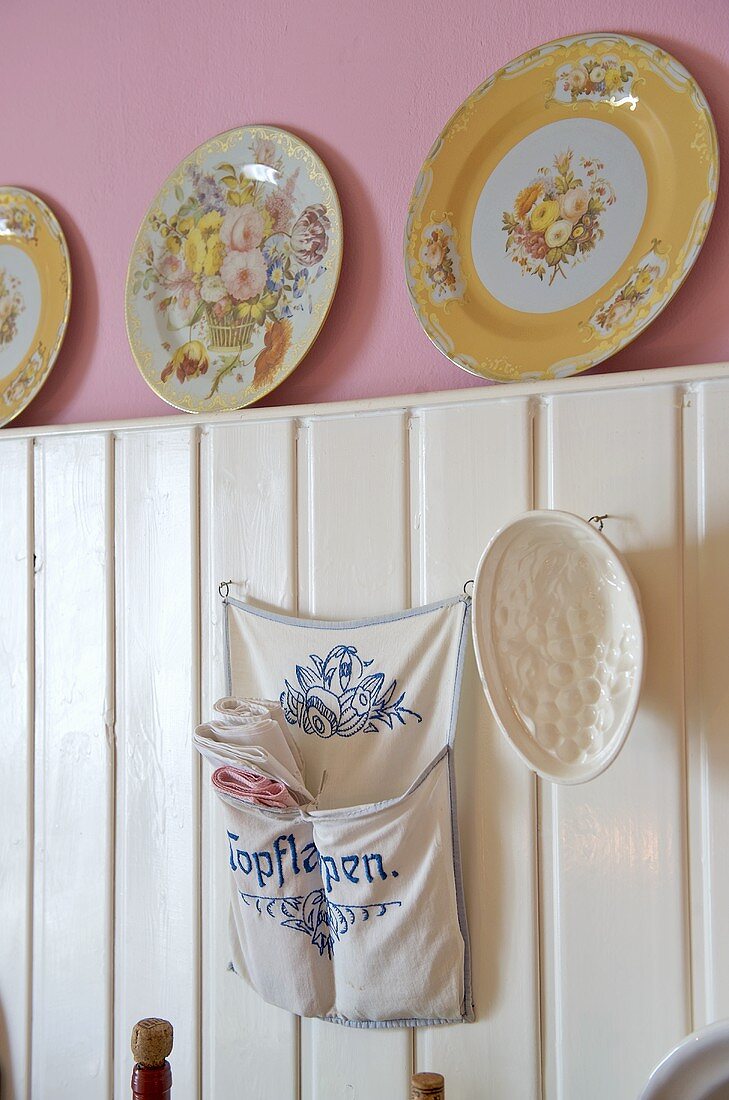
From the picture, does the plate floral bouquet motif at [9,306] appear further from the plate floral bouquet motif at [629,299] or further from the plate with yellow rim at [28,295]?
the plate floral bouquet motif at [629,299]

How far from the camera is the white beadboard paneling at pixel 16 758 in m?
1.49

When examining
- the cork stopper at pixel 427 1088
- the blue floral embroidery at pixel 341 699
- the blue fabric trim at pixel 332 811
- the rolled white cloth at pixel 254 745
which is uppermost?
the blue floral embroidery at pixel 341 699

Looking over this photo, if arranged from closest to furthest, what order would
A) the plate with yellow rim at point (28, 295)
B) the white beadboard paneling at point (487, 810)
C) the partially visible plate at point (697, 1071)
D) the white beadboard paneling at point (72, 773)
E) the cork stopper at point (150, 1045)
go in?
the partially visible plate at point (697, 1071)
the cork stopper at point (150, 1045)
the white beadboard paneling at point (487, 810)
the white beadboard paneling at point (72, 773)
the plate with yellow rim at point (28, 295)

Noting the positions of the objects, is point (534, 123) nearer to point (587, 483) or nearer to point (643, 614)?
point (587, 483)

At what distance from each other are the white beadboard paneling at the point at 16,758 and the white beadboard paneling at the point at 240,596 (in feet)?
1.03

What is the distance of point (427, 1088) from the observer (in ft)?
3.49

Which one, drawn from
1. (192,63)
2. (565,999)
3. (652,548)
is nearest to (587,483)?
(652,548)

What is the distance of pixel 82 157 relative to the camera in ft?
5.16

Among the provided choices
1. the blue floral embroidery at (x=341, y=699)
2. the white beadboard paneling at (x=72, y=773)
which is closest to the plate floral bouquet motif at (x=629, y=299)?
the blue floral embroidery at (x=341, y=699)

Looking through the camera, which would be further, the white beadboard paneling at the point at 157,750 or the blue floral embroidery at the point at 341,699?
the white beadboard paneling at the point at 157,750

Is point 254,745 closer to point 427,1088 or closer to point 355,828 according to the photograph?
point 355,828

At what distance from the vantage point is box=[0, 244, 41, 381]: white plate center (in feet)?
5.24

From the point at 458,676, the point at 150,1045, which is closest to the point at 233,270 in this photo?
the point at 458,676

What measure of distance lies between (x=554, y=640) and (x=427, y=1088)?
496mm
